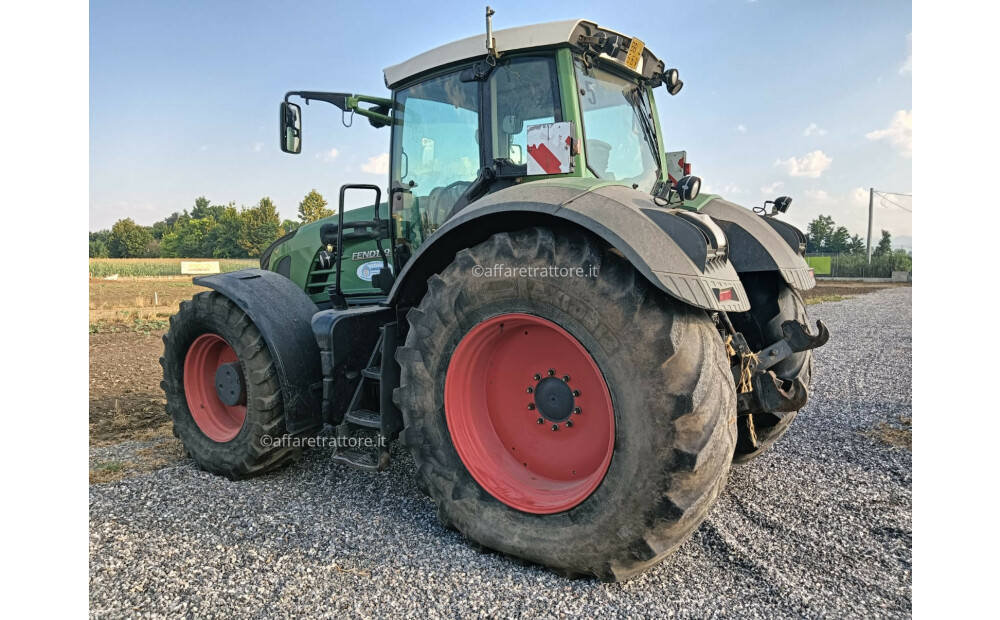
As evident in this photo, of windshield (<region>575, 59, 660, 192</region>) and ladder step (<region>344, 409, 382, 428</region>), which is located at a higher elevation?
windshield (<region>575, 59, 660, 192</region>)

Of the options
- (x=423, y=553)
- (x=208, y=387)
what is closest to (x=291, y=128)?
(x=208, y=387)

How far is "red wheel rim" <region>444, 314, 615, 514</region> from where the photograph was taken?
2.78m

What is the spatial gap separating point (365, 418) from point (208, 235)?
206ft

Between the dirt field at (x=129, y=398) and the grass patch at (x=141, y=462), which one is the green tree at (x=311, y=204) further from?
the grass patch at (x=141, y=462)

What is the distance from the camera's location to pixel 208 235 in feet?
193

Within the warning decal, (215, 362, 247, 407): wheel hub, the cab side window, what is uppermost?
the cab side window

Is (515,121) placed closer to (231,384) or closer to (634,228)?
(634,228)

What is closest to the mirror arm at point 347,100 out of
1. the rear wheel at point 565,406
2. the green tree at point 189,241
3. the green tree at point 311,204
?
the rear wheel at point 565,406

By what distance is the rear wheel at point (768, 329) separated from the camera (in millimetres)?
3607

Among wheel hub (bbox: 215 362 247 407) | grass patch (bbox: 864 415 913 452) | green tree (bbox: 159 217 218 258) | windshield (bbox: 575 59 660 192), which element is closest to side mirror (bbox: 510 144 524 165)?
windshield (bbox: 575 59 660 192)

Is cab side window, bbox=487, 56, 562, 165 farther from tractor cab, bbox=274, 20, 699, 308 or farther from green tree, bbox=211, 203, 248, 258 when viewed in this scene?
green tree, bbox=211, 203, 248, 258

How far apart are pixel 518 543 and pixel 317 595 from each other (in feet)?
2.93

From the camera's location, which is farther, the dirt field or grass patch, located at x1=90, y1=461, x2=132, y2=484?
the dirt field

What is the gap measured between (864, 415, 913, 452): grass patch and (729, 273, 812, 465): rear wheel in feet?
4.22
